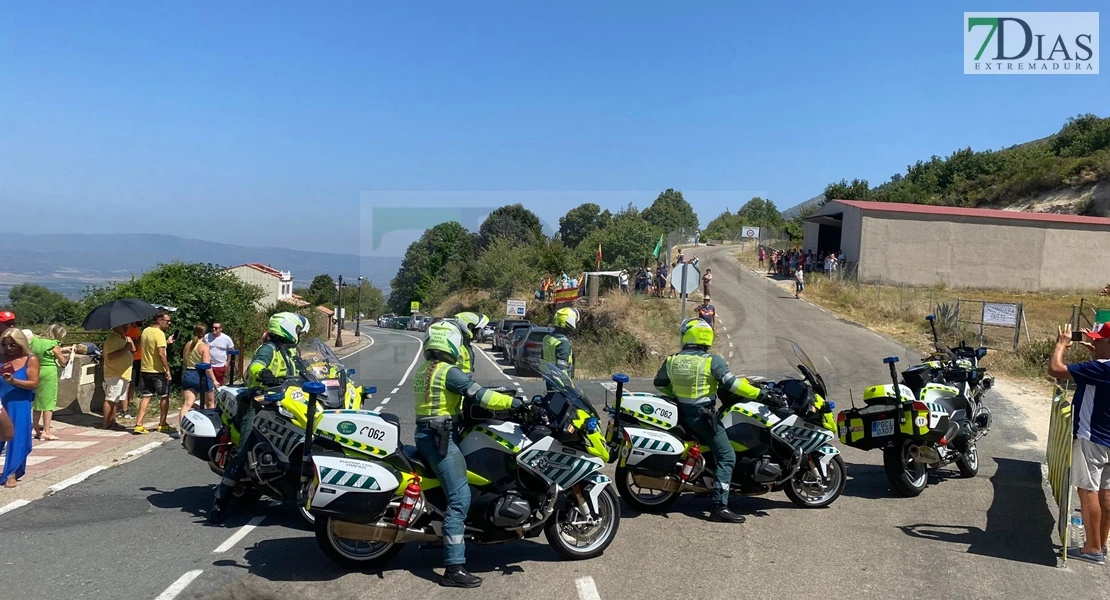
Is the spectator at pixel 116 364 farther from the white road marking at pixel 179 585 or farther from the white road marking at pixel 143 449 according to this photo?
the white road marking at pixel 179 585

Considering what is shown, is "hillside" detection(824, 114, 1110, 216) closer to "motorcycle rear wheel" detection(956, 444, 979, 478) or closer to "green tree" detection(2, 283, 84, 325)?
"motorcycle rear wheel" detection(956, 444, 979, 478)

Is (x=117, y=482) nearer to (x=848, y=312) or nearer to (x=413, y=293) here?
(x=848, y=312)

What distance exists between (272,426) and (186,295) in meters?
11.4

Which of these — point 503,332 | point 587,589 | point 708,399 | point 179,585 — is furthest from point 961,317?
point 179,585

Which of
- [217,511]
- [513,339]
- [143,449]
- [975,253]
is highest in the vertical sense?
[975,253]

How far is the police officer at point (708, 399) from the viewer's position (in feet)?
23.2

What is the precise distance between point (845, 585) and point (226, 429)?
18.6 ft

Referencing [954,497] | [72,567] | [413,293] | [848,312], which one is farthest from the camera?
[413,293]

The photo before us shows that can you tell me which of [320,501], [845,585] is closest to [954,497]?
[845,585]

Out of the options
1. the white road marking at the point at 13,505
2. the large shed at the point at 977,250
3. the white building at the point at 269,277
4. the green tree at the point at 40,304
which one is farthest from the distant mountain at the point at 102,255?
the white road marking at the point at 13,505

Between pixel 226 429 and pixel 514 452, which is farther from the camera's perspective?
pixel 226 429

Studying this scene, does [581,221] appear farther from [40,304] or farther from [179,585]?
[179,585]

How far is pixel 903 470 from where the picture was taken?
26.5 feet

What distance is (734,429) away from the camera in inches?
290
